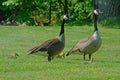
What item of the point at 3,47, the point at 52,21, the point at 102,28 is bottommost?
the point at 52,21

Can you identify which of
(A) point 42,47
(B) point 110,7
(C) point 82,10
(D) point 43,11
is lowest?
(C) point 82,10

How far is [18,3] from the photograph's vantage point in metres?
35.9

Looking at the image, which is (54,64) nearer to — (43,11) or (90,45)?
(90,45)

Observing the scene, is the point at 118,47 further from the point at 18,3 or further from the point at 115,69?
the point at 18,3

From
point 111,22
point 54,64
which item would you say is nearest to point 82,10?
point 111,22

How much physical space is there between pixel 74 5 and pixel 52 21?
2331 millimetres

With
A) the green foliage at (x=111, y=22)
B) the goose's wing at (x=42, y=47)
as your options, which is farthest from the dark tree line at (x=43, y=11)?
the goose's wing at (x=42, y=47)

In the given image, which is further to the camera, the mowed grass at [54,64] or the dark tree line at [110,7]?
the dark tree line at [110,7]

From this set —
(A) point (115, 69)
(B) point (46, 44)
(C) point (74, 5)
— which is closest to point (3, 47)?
(B) point (46, 44)

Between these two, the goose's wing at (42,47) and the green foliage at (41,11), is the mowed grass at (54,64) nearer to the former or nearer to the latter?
the goose's wing at (42,47)

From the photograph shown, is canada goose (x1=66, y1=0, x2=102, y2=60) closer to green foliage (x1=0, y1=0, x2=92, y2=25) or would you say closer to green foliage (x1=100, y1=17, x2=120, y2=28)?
green foliage (x1=100, y1=17, x2=120, y2=28)

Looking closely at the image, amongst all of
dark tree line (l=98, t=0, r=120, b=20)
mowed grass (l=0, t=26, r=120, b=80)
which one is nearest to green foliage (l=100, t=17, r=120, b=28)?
dark tree line (l=98, t=0, r=120, b=20)

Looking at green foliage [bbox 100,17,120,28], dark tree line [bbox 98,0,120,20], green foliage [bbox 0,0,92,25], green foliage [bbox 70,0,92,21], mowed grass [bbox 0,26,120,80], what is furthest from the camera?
green foliage [bbox 70,0,92,21]

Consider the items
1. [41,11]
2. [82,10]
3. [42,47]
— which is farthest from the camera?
[82,10]
